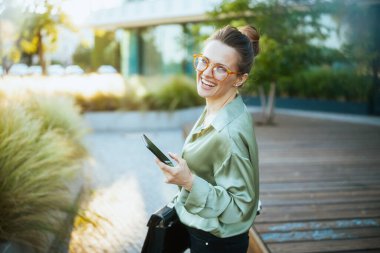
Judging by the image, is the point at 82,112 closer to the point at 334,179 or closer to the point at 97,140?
the point at 97,140

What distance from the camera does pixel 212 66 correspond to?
1.43 meters

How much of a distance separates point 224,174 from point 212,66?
0.39 meters

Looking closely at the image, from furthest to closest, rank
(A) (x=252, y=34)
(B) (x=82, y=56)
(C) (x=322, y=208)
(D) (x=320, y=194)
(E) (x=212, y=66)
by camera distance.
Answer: (B) (x=82, y=56) → (D) (x=320, y=194) → (C) (x=322, y=208) → (A) (x=252, y=34) → (E) (x=212, y=66)

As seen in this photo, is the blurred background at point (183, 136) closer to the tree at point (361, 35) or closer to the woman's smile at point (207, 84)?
the tree at point (361, 35)

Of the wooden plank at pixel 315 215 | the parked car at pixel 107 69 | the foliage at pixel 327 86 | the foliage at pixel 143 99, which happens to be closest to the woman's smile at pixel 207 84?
the wooden plank at pixel 315 215

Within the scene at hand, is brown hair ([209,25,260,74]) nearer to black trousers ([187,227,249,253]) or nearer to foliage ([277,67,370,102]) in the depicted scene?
black trousers ([187,227,249,253])

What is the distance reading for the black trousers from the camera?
146 centimetres

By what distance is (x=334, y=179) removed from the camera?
4.41 meters

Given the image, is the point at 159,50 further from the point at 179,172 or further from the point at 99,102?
the point at 179,172

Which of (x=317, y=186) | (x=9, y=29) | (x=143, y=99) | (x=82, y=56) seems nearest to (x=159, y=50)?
(x=9, y=29)

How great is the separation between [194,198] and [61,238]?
203 cm

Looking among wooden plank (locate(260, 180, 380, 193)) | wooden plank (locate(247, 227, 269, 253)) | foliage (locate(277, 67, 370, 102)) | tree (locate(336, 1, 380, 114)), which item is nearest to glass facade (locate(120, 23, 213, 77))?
foliage (locate(277, 67, 370, 102))

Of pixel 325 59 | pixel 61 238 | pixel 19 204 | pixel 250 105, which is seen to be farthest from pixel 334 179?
pixel 250 105

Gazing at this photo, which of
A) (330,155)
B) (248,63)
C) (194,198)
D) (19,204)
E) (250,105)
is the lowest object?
(250,105)
